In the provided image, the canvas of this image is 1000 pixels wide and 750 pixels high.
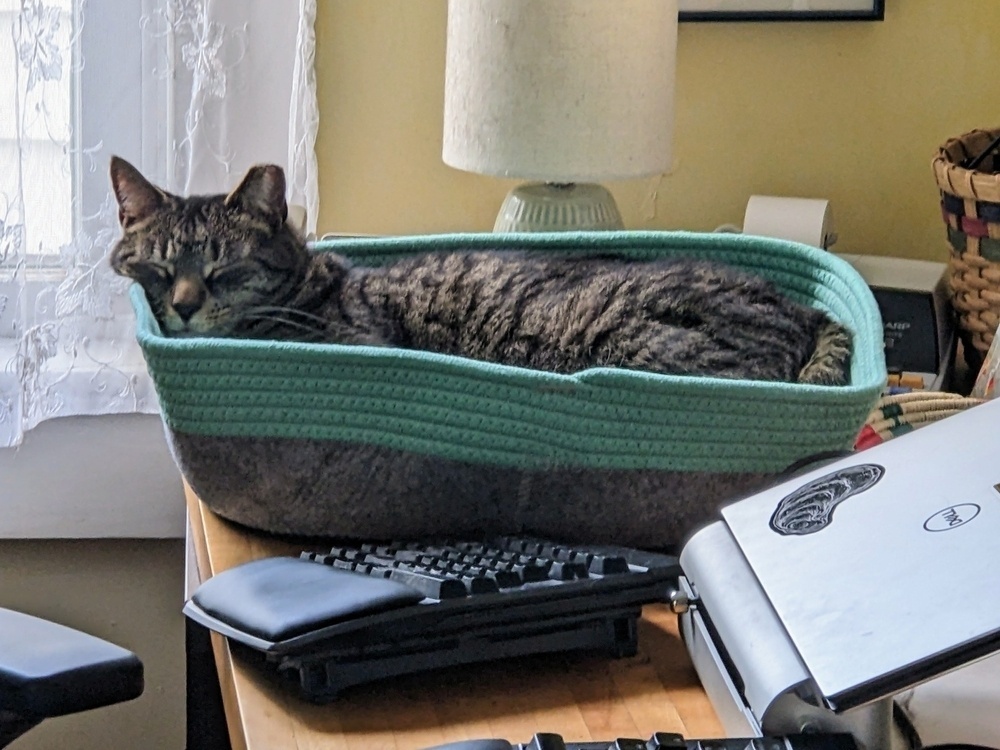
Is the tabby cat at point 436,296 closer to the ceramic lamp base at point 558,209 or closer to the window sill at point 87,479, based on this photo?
the ceramic lamp base at point 558,209

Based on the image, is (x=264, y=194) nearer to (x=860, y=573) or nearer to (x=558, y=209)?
(x=558, y=209)

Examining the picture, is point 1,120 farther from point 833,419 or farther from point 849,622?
point 849,622

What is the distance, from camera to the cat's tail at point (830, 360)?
82 centimetres

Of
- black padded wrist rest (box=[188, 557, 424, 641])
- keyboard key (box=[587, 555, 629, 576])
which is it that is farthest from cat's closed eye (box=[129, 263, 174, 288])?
keyboard key (box=[587, 555, 629, 576])

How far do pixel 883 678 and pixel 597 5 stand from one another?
830mm

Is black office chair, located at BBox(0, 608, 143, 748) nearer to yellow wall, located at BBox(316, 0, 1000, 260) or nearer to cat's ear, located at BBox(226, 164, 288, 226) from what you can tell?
cat's ear, located at BBox(226, 164, 288, 226)

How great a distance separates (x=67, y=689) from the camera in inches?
27.4

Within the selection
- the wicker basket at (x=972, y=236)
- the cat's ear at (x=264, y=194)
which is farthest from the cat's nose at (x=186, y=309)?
the wicker basket at (x=972, y=236)

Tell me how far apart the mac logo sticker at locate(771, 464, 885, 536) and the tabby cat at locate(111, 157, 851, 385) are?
32 centimetres

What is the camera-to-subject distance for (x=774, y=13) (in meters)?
1.41

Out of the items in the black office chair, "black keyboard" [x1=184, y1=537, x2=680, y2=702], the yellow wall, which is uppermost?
the yellow wall

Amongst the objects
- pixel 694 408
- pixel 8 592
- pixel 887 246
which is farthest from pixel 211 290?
pixel 887 246

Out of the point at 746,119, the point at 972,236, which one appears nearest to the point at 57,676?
the point at 972,236

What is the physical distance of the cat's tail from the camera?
32.4 inches
